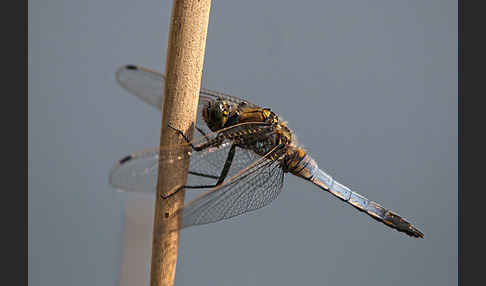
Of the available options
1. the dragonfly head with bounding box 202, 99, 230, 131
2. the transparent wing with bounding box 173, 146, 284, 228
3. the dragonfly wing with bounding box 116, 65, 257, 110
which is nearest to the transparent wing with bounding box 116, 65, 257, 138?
the dragonfly wing with bounding box 116, 65, 257, 110

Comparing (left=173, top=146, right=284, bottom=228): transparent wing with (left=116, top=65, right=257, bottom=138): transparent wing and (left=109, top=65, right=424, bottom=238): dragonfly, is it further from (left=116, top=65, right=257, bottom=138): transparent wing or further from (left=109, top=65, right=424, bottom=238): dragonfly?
(left=116, top=65, right=257, bottom=138): transparent wing

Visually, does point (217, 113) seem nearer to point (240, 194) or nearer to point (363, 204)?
point (240, 194)

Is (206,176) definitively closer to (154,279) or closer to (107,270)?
(154,279)

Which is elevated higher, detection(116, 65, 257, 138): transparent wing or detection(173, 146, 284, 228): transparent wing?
→ detection(116, 65, 257, 138): transparent wing

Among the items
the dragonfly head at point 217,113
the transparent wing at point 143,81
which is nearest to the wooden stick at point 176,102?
the dragonfly head at point 217,113

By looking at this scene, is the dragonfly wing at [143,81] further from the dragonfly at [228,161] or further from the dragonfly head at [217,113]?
the dragonfly head at [217,113]
